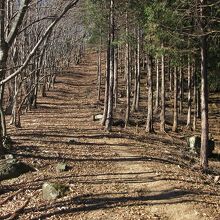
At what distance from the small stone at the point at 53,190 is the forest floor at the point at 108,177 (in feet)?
0.60

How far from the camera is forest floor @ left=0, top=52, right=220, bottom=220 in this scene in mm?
11609

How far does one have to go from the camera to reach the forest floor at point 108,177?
38.1 ft

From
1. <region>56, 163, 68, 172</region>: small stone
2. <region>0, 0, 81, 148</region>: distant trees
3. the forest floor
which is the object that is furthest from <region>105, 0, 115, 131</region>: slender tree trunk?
<region>56, 163, 68, 172</region>: small stone

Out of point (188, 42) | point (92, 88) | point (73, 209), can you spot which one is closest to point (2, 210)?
point (73, 209)

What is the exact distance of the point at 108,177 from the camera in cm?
1460

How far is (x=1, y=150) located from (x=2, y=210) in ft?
14.6

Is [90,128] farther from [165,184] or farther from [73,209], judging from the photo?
[73,209]

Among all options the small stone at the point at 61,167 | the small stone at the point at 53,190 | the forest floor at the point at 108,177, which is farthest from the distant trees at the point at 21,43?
the small stone at the point at 53,190

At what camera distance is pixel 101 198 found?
12.4 meters

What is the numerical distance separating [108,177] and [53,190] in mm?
2631

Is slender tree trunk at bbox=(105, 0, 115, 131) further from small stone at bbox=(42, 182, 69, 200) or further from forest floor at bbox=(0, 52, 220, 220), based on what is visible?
small stone at bbox=(42, 182, 69, 200)

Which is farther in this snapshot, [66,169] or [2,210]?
[66,169]

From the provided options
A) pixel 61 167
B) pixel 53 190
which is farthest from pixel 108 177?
pixel 53 190

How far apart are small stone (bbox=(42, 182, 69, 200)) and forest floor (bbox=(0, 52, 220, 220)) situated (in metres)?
0.18
